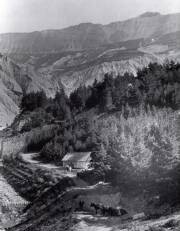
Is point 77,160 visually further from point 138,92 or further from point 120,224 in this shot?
point 120,224

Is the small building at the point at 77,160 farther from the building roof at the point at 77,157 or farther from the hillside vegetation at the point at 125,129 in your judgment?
the hillside vegetation at the point at 125,129

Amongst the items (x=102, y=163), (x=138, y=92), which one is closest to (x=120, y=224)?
(x=102, y=163)

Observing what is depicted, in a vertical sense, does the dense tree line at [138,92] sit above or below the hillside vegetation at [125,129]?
above

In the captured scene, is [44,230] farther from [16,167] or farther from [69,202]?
[16,167]

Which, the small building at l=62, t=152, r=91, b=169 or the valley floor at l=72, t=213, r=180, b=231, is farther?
the small building at l=62, t=152, r=91, b=169

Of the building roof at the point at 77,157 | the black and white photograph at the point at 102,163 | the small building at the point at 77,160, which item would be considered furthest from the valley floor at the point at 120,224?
the building roof at the point at 77,157

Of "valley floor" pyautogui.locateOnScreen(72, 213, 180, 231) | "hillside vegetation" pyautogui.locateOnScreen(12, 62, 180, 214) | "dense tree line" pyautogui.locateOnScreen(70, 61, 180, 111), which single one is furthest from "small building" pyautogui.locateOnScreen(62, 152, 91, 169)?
"valley floor" pyautogui.locateOnScreen(72, 213, 180, 231)

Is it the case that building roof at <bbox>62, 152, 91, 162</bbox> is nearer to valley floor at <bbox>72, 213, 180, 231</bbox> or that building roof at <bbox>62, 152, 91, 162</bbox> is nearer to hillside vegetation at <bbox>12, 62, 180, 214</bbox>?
hillside vegetation at <bbox>12, 62, 180, 214</bbox>

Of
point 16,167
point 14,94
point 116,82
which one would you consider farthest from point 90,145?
point 14,94
